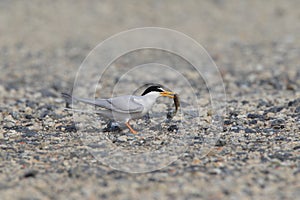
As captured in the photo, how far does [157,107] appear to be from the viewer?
11.4 m

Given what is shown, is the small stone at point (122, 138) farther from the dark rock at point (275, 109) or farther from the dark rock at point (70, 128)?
the dark rock at point (275, 109)

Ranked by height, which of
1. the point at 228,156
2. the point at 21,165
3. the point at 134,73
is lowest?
the point at 21,165

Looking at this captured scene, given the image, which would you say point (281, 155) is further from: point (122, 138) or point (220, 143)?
point (122, 138)

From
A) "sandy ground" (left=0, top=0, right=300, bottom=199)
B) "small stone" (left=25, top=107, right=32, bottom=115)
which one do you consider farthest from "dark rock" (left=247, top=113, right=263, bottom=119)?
"small stone" (left=25, top=107, right=32, bottom=115)

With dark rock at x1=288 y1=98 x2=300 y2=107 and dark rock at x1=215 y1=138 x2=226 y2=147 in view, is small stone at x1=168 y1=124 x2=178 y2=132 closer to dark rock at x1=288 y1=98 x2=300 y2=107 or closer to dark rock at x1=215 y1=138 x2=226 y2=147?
dark rock at x1=215 y1=138 x2=226 y2=147

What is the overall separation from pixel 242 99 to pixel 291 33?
1084cm

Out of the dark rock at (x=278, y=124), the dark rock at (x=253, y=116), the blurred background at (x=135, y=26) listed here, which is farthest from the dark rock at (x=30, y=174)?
the blurred background at (x=135, y=26)

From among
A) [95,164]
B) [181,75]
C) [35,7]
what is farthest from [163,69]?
[35,7]

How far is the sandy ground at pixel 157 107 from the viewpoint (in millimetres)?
6883

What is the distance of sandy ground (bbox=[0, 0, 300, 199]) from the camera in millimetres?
6883

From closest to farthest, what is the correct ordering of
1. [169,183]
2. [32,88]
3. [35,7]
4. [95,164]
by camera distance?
[169,183], [95,164], [32,88], [35,7]

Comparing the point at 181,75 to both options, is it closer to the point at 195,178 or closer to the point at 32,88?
the point at 32,88

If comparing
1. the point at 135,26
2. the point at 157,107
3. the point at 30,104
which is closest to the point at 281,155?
the point at 157,107

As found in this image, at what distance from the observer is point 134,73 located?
15.7 metres
